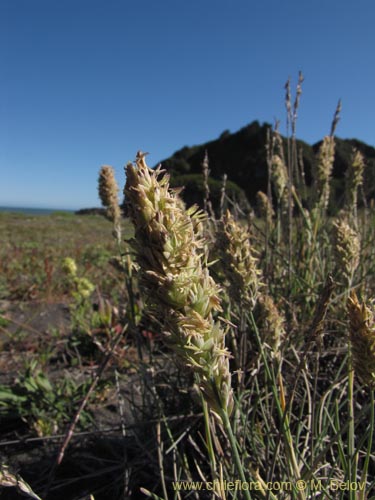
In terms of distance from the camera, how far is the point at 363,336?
825 mm

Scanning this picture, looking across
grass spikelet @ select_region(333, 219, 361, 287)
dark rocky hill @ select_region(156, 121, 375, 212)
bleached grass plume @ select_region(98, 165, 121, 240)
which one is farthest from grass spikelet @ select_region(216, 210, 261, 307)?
dark rocky hill @ select_region(156, 121, 375, 212)

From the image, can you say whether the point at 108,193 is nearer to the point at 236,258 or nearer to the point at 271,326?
the point at 236,258

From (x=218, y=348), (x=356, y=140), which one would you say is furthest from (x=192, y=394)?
(x=356, y=140)

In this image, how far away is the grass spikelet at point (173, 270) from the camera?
2.22 feet

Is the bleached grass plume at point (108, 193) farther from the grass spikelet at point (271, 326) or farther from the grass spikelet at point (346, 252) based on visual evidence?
the grass spikelet at point (346, 252)

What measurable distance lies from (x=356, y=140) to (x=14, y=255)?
9087 millimetres

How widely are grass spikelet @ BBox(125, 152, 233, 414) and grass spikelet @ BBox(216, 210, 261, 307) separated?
15.8 inches

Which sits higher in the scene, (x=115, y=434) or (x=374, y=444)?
(x=374, y=444)

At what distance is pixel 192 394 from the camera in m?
1.74

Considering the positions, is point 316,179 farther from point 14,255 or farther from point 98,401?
point 14,255

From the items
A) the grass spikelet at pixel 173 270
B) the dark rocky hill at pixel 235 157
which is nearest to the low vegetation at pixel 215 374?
the grass spikelet at pixel 173 270

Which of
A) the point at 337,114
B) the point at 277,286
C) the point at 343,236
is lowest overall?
the point at 277,286

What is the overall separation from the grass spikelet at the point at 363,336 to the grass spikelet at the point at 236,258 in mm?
375

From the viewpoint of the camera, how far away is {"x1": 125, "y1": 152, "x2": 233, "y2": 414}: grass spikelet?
68 cm
